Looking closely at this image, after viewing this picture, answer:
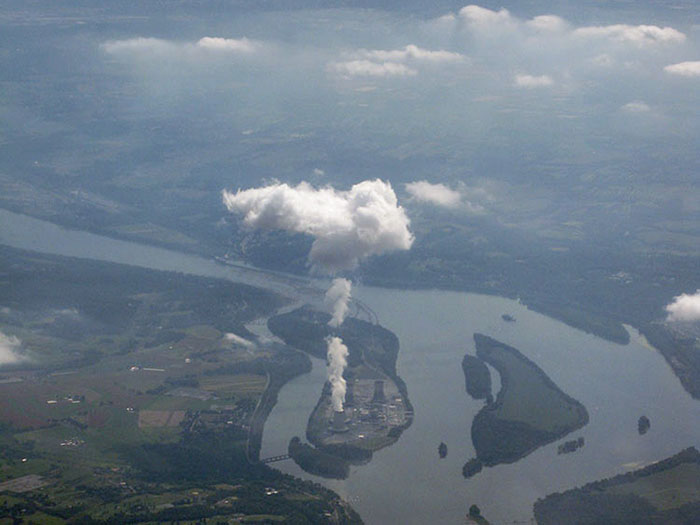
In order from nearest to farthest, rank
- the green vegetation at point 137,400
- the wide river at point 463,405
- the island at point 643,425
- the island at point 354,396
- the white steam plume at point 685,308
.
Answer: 1. the green vegetation at point 137,400
2. the wide river at point 463,405
3. the island at point 354,396
4. the island at point 643,425
5. the white steam plume at point 685,308

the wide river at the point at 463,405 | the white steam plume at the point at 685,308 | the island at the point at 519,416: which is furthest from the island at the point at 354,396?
the white steam plume at the point at 685,308

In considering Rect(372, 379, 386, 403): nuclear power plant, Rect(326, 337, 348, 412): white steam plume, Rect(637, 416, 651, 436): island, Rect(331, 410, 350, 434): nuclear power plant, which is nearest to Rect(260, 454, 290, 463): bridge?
Rect(331, 410, 350, 434): nuclear power plant

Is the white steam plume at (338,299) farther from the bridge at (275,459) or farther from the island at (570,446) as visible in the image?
the island at (570,446)

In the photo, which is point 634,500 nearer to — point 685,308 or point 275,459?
point 275,459

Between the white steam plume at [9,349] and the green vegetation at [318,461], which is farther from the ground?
the white steam plume at [9,349]

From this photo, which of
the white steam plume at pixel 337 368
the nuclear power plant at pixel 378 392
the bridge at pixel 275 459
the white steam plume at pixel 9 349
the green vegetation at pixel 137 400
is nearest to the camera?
the green vegetation at pixel 137 400

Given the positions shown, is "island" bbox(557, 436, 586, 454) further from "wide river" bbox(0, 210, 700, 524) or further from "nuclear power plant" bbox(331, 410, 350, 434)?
"nuclear power plant" bbox(331, 410, 350, 434)
